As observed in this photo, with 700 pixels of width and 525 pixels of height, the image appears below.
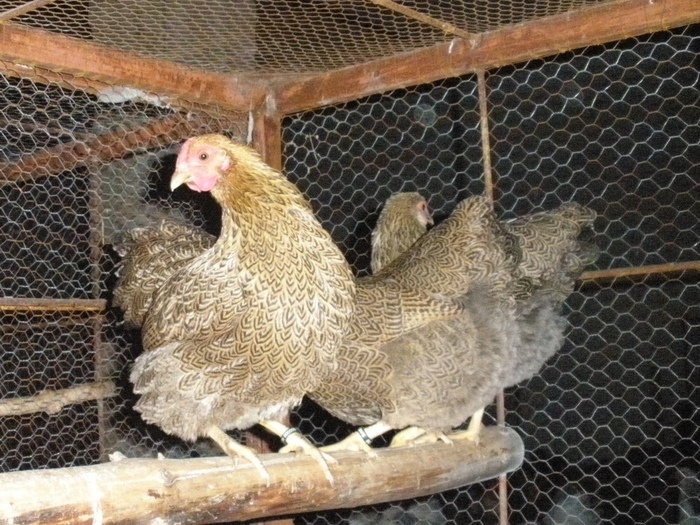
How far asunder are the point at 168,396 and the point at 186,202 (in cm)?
146

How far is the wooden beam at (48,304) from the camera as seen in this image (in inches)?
99.0

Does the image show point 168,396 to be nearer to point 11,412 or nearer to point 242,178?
point 242,178

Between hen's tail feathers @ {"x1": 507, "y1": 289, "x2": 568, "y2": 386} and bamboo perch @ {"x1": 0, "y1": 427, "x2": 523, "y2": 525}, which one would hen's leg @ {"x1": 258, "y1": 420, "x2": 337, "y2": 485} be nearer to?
bamboo perch @ {"x1": 0, "y1": 427, "x2": 523, "y2": 525}

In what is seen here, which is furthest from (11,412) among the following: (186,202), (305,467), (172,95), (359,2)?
(359,2)

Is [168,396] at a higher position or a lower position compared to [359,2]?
lower

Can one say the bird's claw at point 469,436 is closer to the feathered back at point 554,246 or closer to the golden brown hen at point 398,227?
the feathered back at point 554,246

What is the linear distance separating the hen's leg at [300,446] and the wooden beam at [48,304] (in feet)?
3.10

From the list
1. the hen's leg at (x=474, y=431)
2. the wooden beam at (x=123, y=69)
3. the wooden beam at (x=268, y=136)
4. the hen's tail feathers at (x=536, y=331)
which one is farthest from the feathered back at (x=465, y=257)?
the wooden beam at (x=123, y=69)

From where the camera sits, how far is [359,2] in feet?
7.00

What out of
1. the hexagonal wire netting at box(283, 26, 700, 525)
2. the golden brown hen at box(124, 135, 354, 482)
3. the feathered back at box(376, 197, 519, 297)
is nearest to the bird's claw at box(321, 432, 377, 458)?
the golden brown hen at box(124, 135, 354, 482)

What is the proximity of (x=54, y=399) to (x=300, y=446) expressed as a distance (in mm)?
1318

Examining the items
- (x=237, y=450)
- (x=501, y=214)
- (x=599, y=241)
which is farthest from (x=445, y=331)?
(x=599, y=241)

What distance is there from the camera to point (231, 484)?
157 centimetres

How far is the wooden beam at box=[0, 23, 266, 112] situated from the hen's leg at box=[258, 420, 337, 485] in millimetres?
1210
